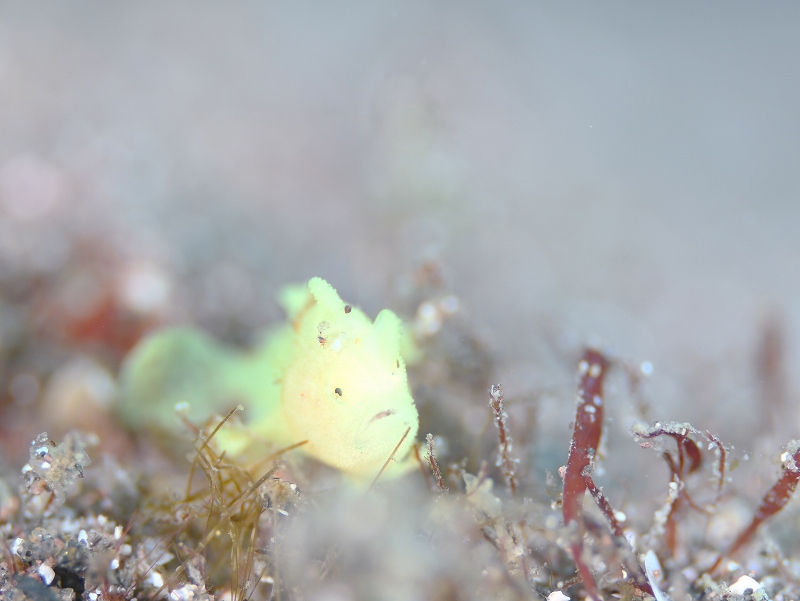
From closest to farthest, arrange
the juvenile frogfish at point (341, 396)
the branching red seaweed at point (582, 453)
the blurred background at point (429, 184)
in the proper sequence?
the branching red seaweed at point (582, 453), the juvenile frogfish at point (341, 396), the blurred background at point (429, 184)

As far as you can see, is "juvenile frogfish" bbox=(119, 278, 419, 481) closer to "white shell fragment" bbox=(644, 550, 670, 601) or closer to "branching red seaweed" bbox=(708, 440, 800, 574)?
"white shell fragment" bbox=(644, 550, 670, 601)

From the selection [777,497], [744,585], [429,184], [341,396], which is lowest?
[744,585]

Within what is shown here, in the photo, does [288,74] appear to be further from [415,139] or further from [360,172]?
[415,139]

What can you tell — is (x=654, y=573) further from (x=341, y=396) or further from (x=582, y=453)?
(x=341, y=396)

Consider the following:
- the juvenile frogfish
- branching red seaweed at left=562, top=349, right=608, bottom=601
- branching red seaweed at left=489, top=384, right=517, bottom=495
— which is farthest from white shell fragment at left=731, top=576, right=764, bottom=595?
the juvenile frogfish

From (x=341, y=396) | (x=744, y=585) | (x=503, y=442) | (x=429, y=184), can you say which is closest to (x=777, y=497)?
(x=744, y=585)

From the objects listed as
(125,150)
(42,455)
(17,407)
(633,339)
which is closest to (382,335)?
(42,455)

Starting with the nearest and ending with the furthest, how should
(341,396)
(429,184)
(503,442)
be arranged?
(341,396) < (503,442) < (429,184)

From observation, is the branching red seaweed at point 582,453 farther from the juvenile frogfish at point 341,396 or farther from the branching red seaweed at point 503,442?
the juvenile frogfish at point 341,396

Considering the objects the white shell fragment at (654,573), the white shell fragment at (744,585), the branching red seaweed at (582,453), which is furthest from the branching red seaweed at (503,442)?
the white shell fragment at (744,585)
